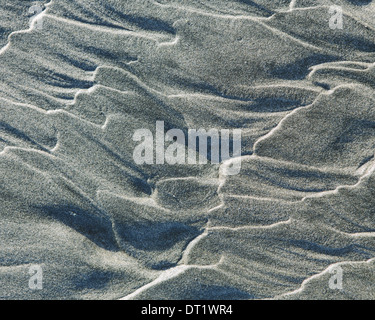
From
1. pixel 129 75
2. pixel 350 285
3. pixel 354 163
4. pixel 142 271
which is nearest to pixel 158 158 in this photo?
pixel 129 75

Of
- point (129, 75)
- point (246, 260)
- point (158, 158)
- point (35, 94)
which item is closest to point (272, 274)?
point (246, 260)

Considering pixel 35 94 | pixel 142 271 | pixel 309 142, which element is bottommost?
pixel 142 271

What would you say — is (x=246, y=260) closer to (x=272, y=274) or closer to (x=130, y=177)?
(x=272, y=274)

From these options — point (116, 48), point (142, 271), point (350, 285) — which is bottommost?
point (350, 285)

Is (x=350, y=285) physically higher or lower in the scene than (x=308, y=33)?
lower

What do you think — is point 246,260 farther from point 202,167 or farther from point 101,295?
point 101,295

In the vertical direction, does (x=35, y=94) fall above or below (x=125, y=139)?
above
